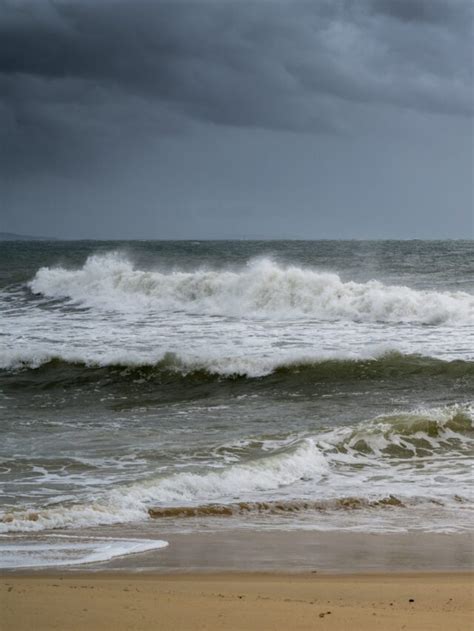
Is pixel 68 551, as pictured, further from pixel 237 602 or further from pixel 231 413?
pixel 231 413

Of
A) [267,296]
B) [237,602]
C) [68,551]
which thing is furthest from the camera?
[267,296]

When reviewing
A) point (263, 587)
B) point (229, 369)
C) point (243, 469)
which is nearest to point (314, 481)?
point (243, 469)

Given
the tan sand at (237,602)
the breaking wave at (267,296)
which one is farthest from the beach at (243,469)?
the breaking wave at (267,296)

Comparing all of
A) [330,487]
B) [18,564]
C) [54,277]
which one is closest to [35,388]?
[330,487]

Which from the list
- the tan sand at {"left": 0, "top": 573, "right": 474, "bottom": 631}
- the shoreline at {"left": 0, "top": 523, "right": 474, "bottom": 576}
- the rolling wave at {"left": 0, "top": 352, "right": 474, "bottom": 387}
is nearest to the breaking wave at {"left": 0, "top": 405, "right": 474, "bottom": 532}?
the shoreline at {"left": 0, "top": 523, "right": 474, "bottom": 576}

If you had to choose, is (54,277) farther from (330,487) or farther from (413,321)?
(330,487)

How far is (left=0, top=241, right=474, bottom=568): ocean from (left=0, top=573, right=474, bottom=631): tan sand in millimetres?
928

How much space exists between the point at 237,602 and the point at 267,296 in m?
21.9

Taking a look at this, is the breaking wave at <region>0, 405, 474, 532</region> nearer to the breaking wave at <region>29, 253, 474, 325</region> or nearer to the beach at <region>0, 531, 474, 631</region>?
the beach at <region>0, 531, 474, 631</region>

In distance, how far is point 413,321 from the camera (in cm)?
2306

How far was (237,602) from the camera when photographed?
5062 mm

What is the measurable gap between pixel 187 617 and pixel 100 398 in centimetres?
1094

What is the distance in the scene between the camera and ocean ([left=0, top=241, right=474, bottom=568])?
307 inches

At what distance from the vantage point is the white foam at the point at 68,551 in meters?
6.16
